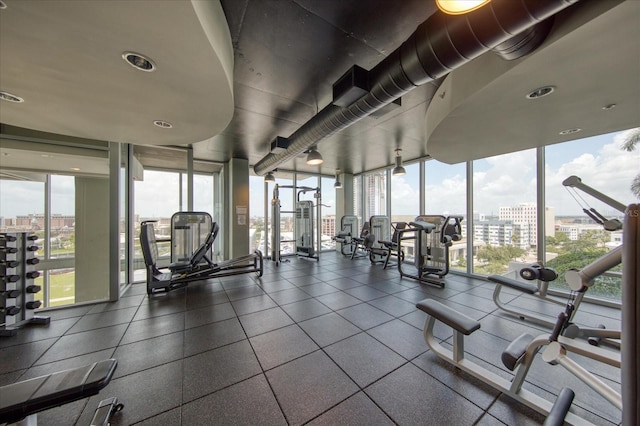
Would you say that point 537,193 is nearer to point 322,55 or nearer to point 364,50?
point 364,50

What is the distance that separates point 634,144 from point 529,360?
4135 mm

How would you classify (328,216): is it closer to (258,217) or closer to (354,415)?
(258,217)

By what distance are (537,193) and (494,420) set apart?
434 cm

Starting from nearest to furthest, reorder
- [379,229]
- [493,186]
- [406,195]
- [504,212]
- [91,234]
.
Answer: [504,212], [493,186], [91,234], [406,195], [379,229]

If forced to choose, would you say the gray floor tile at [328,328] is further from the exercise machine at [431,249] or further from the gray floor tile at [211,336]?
the exercise machine at [431,249]

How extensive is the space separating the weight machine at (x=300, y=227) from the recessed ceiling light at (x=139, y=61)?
487 centimetres

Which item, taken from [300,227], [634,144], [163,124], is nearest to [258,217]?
[300,227]

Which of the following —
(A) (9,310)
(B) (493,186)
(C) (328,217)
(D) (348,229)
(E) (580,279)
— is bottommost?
(A) (9,310)

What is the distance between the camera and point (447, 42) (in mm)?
1545

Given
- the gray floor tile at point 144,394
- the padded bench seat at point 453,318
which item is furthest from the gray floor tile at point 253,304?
the padded bench seat at point 453,318

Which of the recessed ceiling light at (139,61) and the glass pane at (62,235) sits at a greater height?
the recessed ceiling light at (139,61)

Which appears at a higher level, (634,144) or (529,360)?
(634,144)

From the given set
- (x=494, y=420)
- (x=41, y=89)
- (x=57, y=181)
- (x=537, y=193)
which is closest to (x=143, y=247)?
(x=41, y=89)

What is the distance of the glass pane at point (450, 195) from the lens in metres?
5.36
